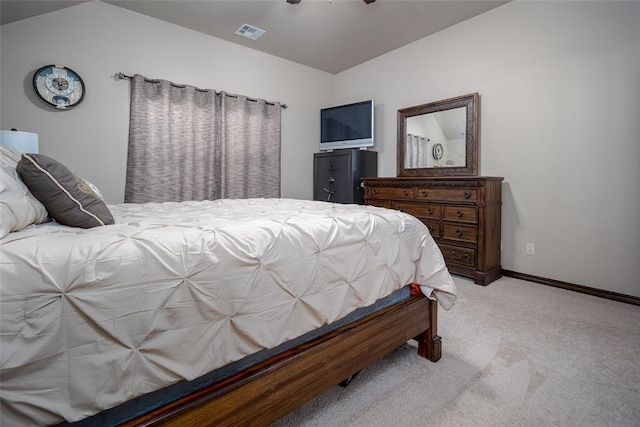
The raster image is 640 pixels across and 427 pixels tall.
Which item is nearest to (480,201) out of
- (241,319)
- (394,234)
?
(394,234)

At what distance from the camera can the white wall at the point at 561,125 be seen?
7.93ft

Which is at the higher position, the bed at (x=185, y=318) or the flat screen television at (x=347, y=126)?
the flat screen television at (x=347, y=126)

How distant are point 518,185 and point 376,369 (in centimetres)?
252

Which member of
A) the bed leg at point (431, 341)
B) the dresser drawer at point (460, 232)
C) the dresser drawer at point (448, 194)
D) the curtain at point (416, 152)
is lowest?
the bed leg at point (431, 341)

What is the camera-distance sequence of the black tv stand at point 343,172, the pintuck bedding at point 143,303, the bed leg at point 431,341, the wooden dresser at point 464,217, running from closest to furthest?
the pintuck bedding at point 143,303 < the bed leg at point 431,341 < the wooden dresser at point 464,217 < the black tv stand at point 343,172

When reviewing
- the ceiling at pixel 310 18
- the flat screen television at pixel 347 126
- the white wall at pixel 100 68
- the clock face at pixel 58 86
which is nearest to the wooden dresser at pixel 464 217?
the flat screen television at pixel 347 126

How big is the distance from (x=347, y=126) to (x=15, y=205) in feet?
13.3

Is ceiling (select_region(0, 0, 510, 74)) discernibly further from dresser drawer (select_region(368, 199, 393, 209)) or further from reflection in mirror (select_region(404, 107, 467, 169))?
dresser drawer (select_region(368, 199, 393, 209))

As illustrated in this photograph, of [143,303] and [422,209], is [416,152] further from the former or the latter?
[143,303]

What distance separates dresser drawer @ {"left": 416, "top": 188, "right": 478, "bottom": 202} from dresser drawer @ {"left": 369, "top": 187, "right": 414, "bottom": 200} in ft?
0.37

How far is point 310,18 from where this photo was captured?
3281mm

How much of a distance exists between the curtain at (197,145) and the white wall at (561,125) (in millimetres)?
2422

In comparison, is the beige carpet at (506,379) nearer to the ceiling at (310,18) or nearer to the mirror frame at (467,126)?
the mirror frame at (467,126)

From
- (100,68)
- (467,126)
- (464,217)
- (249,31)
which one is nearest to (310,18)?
(249,31)
